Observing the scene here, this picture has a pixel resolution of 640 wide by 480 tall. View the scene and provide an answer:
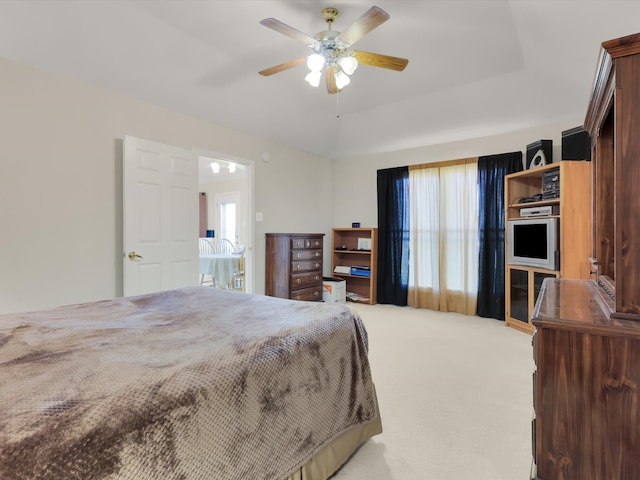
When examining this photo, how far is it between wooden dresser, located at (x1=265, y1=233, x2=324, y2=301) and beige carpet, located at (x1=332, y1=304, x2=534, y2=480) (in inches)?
49.6

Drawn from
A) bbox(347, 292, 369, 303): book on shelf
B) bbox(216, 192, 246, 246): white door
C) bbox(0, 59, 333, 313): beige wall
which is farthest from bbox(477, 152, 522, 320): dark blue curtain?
bbox(216, 192, 246, 246): white door

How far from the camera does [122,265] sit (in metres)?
3.09

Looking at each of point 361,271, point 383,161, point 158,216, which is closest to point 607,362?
point 158,216

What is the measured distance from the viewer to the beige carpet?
1579 millimetres

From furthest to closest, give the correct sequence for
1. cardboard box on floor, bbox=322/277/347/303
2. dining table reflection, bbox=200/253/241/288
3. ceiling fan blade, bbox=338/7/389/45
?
cardboard box on floor, bbox=322/277/347/303
dining table reflection, bbox=200/253/241/288
ceiling fan blade, bbox=338/7/389/45

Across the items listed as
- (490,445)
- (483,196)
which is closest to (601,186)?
(490,445)

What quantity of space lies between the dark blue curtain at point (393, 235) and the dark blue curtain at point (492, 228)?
1.04 meters

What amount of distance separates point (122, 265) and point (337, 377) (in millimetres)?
2548

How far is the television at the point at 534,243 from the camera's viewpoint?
331cm

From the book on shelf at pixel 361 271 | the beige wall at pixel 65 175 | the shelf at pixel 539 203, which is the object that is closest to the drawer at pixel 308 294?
the book on shelf at pixel 361 271

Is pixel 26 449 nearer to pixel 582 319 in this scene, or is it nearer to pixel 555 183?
pixel 582 319

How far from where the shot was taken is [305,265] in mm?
4641

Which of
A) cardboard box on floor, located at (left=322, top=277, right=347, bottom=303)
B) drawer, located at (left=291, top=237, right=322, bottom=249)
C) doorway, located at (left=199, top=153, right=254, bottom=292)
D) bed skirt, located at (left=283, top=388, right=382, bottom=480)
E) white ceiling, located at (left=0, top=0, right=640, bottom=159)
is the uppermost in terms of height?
white ceiling, located at (left=0, top=0, right=640, bottom=159)

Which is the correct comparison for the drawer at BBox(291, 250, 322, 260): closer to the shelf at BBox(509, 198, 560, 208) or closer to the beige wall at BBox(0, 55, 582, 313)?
the beige wall at BBox(0, 55, 582, 313)
